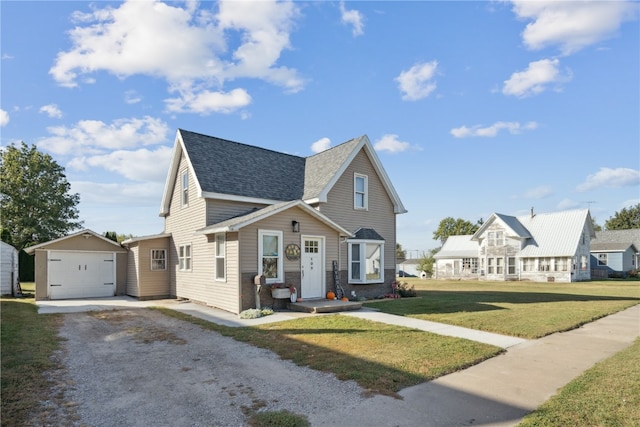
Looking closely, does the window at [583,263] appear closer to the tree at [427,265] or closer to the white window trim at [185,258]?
the tree at [427,265]

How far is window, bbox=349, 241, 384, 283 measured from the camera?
17250mm

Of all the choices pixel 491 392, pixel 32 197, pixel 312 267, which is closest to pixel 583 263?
pixel 312 267

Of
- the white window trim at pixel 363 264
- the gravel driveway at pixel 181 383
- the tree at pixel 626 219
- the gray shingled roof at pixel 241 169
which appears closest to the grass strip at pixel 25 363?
the gravel driveway at pixel 181 383

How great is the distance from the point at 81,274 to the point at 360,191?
46.5 feet

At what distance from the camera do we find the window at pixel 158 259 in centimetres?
1884

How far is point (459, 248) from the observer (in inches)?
1719

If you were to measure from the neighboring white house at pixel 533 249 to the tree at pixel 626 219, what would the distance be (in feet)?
126

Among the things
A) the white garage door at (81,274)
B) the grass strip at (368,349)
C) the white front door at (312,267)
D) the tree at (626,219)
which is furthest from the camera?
the tree at (626,219)

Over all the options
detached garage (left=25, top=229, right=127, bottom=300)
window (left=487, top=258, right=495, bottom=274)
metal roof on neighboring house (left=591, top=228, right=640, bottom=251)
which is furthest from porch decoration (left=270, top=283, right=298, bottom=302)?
metal roof on neighboring house (left=591, top=228, right=640, bottom=251)

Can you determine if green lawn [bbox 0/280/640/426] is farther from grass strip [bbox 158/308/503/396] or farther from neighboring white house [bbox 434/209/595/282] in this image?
neighboring white house [bbox 434/209/595/282]

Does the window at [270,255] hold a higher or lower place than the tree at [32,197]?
lower

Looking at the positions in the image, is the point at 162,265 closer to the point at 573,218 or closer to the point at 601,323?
the point at 601,323

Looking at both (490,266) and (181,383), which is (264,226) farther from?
(490,266)

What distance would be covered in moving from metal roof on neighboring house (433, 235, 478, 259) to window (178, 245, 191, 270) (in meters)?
32.1
